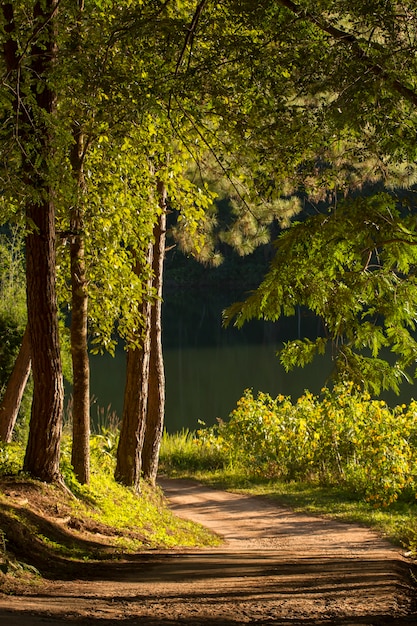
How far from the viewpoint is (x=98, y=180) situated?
747cm

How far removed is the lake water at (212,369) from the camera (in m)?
23.1

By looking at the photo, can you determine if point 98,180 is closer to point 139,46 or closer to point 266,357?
point 139,46

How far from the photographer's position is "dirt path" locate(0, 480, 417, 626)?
145 inches

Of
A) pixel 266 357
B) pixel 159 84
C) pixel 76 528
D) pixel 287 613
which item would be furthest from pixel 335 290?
pixel 266 357

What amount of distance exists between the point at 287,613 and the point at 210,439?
1041 cm

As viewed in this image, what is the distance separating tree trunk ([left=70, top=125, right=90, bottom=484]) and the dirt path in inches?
77.7

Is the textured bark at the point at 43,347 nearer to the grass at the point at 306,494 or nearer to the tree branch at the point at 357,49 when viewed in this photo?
the tree branch at the point at 357,49

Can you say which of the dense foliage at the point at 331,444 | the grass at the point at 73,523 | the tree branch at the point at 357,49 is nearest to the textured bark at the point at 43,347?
the grass at the point at 73,523

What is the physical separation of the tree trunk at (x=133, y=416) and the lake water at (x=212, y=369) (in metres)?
6.11

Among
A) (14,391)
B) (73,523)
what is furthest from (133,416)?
(73,523)

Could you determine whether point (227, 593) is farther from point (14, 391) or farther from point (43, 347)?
point (14, 391)

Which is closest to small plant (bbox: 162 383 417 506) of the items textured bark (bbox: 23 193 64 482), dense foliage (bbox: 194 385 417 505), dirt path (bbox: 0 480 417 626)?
dense foliage (bbox: 194 385 417 505)

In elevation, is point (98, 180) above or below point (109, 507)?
above

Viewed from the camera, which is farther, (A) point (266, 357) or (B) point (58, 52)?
(A) point (266, 357)
